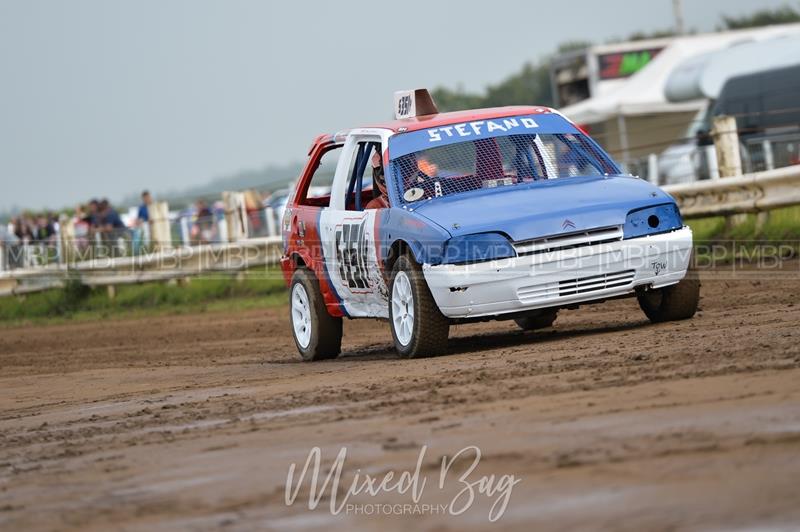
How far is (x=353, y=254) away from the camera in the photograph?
10445 millimetres

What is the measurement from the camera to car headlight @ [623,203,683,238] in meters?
9.24

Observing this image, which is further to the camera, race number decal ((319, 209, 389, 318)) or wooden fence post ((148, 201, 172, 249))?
wooden fence post ((148, 201, 172, 249))

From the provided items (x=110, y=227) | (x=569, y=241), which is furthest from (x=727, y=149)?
(x=110, y=227)

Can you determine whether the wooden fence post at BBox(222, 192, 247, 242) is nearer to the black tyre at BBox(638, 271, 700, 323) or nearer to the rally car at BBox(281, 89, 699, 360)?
the rally car at BBox(281, 89, 699, 360)

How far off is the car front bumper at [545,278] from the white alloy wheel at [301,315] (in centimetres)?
241

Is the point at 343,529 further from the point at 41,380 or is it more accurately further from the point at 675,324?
the point at 41,380

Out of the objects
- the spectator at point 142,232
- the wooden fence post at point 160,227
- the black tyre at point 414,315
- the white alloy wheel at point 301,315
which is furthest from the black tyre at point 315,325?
the spectator at point 142,232

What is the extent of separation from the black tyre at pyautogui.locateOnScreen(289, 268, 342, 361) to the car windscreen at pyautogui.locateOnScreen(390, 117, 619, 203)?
1472 millimetres

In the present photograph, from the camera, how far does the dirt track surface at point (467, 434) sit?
4453mm

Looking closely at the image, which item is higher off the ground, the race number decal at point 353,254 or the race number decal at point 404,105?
the race number decal at point 404,105

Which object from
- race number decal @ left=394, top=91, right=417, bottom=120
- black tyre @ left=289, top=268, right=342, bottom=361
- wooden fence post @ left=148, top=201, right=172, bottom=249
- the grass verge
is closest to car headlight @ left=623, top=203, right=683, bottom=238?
race number decal @ left=394, top=91, right=417, bottom=120

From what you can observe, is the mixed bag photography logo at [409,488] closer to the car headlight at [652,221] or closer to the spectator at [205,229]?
the car headlight at [652,221]

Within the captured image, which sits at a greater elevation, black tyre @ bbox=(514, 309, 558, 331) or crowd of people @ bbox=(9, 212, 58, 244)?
crowd of people @ bbox=(9, 212, 58, 244)

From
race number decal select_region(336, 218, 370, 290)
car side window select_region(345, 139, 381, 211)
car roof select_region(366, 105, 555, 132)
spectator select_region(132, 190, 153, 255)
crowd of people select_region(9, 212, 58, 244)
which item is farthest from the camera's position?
crowd of people select_region(9, 212, 58, 244)
